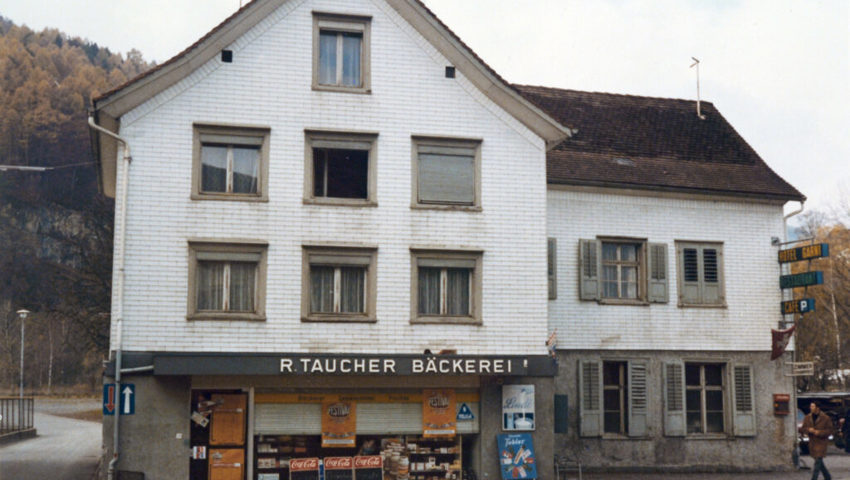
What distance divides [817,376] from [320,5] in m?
42.3

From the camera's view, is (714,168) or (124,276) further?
(714,168)

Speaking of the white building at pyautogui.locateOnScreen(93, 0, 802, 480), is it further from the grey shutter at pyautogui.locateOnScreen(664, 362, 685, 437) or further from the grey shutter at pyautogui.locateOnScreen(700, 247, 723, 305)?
the grey shutter at pyautogui.locateOnScreen(700, 247, 723, 305)

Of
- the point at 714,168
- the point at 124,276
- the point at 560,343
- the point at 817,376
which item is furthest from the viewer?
the point at 817,376

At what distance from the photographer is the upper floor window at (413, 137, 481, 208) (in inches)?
848

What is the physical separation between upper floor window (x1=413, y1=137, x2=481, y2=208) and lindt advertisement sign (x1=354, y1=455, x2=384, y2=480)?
18.3 feet

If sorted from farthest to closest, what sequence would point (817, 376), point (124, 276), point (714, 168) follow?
1. point (817, 376)
2. point (714, 168)
3. point (124, 276)

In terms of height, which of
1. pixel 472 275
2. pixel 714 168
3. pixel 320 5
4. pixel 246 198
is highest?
pixel 320 5

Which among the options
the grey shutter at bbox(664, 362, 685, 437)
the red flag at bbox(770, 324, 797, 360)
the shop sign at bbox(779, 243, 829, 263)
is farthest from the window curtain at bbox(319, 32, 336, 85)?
the red flag at bbox(770, 324, 797, 360)

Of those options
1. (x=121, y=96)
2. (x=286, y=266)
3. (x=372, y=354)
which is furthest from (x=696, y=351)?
(x=121, y=96)

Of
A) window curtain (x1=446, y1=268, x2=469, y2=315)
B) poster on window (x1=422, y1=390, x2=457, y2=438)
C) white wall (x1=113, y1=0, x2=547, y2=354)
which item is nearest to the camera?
white wall (x1=113, y1=0, x2=547, y2=354)

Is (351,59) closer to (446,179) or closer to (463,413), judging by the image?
(446,179)

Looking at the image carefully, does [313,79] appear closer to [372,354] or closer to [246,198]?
[246,198]

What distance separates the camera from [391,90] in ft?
70.9

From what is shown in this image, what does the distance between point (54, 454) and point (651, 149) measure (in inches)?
771
